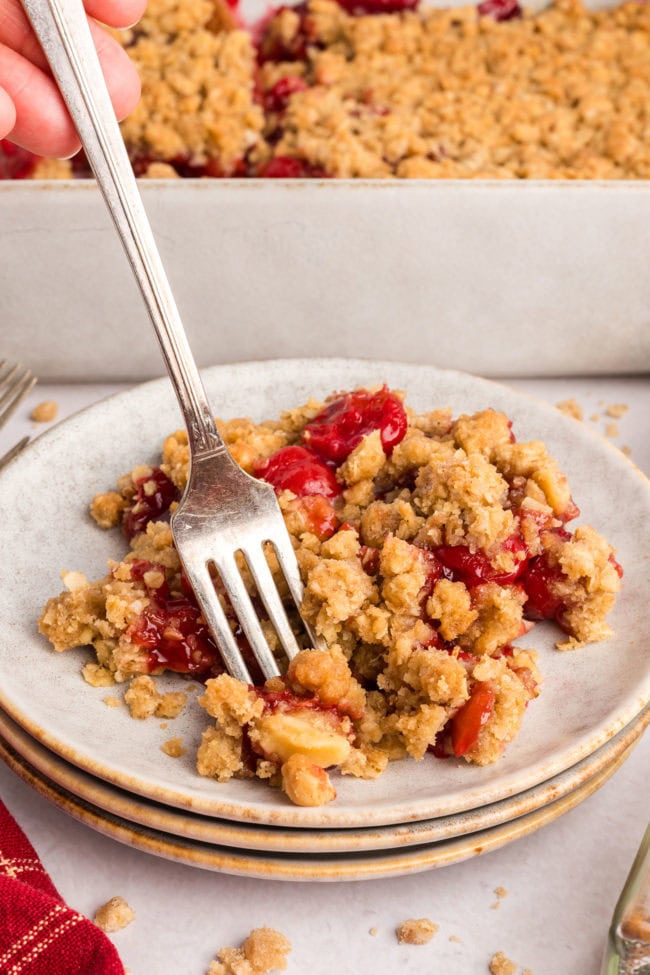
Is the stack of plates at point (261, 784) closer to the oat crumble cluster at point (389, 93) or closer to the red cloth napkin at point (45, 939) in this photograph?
the red cloth napkin at point (45, 939)

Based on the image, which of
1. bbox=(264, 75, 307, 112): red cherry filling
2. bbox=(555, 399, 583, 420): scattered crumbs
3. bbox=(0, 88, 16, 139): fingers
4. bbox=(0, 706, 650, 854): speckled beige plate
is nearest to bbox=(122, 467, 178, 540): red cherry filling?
bbox=(0, 706, 650, 854): speckled beige plate

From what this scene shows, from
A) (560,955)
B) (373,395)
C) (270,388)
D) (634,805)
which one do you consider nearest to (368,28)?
(270,388)

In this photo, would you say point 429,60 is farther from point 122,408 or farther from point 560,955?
point 560,955

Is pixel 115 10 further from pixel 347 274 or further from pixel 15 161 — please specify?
pixel 15 161

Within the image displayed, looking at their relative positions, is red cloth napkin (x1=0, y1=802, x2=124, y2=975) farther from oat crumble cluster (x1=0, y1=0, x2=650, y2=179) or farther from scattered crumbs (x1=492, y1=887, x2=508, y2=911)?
oat crumble cluster (x1=0, y1=0, x2=650, y2=179)

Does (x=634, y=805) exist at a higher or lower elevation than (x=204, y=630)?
lower
